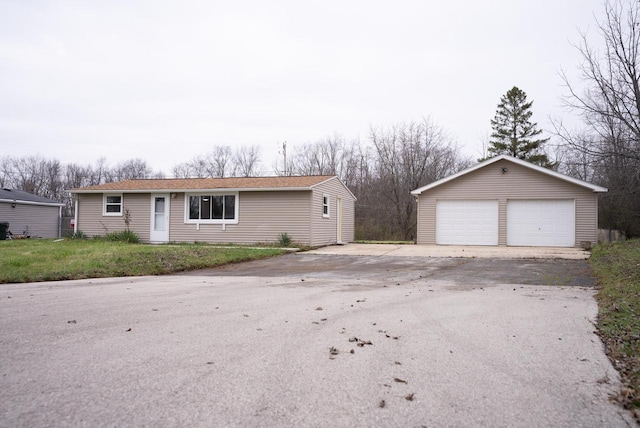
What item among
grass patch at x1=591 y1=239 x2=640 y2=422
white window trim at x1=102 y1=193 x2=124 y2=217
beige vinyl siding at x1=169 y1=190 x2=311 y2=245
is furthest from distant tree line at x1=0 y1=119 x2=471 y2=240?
grass patch at x1=591 y1=239 x2=640 y2=422

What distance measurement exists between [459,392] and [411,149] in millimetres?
32618

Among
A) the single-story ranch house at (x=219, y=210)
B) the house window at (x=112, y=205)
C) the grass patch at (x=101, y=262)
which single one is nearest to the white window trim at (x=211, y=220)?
the single-story ranch house at (x=219, y=210)

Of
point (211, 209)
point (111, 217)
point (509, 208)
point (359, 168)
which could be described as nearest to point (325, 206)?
point (211, 209)

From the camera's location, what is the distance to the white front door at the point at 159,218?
21.0m

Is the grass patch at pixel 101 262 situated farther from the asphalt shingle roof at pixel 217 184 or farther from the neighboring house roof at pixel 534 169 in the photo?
the neighboring house roof at pixel 534 169

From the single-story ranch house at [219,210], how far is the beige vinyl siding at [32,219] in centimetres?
862

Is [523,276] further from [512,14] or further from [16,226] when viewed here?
[16,226]

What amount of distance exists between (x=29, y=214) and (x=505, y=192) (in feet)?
93.5

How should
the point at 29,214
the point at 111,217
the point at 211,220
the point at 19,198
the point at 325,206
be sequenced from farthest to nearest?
the point at 29,214 → the point at 19,198 → the point at 111,217 → the point at 325,206 → the point at 211,220

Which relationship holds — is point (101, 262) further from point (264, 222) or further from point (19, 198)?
point (19, 198)

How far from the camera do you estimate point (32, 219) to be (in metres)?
29.9

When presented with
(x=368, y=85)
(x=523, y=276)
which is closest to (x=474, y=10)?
(x=523, y=276)

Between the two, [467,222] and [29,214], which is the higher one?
[29,214]

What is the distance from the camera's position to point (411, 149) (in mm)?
34688
